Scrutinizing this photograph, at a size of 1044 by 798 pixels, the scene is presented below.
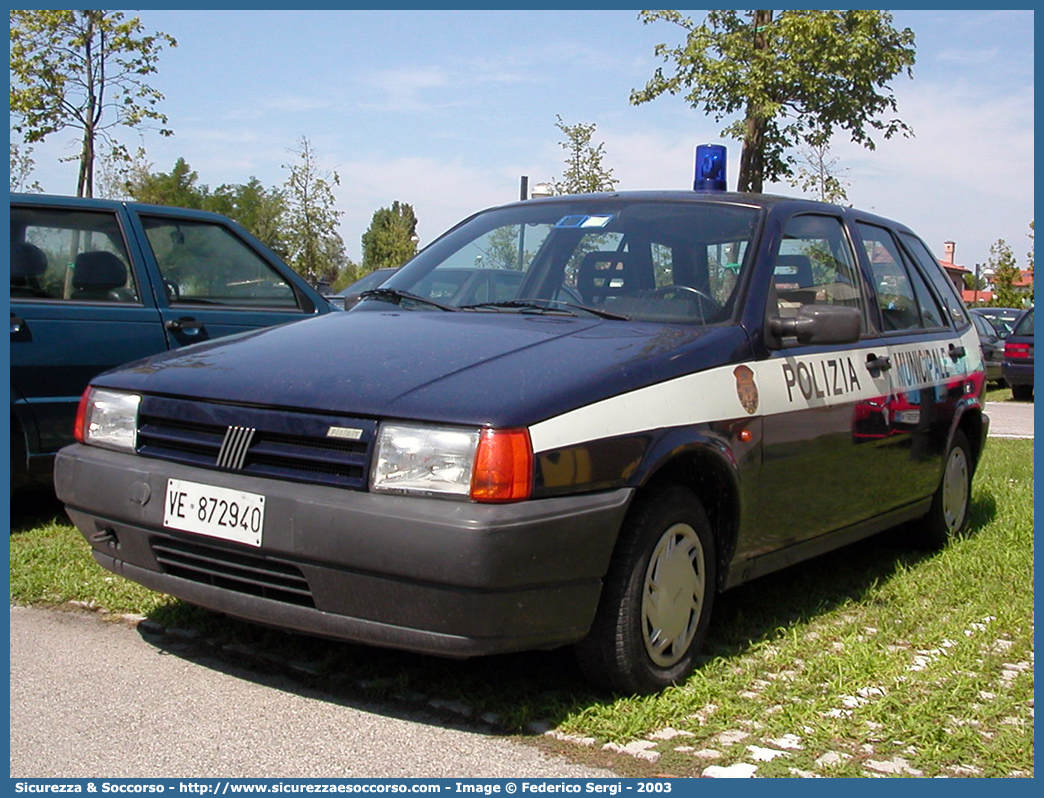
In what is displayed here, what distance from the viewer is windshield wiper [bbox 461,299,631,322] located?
4160mm

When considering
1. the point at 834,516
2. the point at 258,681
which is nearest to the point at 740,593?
the point at 834,516

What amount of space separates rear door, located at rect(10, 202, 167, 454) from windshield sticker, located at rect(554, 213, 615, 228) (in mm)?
2448

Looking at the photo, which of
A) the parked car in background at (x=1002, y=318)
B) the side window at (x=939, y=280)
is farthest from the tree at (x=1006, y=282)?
the side window at (x=939, y=280)

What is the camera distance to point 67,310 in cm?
585

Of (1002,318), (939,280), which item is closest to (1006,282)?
(1002,318)

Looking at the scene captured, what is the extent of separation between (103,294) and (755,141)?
15456mm

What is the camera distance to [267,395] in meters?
3.45

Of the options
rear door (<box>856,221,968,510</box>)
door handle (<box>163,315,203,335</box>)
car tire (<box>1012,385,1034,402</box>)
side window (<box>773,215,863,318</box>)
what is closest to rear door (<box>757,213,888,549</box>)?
side window (<box>773,215,863,318</box>)

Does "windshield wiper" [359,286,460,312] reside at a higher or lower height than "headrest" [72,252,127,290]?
lower

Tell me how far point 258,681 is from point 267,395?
3.09ft

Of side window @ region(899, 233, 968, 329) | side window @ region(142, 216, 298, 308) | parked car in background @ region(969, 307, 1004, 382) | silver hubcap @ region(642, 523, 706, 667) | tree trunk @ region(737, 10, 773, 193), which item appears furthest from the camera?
parked car in background @ region(969, 307, 1004, 382)

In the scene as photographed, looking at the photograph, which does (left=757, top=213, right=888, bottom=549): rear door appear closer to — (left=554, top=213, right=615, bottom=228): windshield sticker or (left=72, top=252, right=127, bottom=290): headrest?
(left=554, top=213, right=615, bottom=228): windshield sticker

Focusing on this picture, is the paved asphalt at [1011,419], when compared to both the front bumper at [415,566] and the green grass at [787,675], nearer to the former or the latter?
the green grass at [787,675]

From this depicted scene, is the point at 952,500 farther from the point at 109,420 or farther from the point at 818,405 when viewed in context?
the point at 109,420
